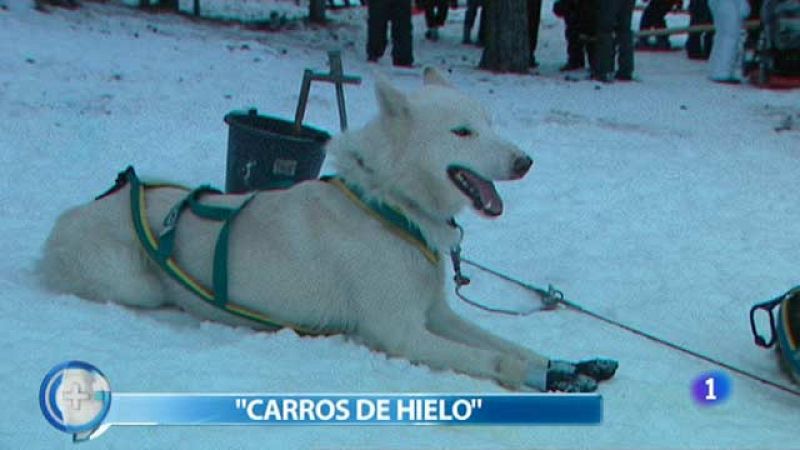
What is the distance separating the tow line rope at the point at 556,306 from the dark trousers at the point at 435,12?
12168 millimetres

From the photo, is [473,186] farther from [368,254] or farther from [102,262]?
[102,262]

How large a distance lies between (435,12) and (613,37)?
580cm

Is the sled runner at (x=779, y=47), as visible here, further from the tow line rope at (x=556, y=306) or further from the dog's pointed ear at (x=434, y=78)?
the dog's pointed ear at (x=434, y=78)

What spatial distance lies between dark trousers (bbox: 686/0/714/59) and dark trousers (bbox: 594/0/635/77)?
2958mm

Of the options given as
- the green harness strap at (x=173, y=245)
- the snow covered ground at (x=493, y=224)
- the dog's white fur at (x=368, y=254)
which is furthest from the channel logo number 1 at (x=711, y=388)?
the green harness strap at (x=173, y=245)

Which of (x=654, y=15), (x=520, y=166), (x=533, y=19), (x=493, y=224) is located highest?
(x=654, y=15)

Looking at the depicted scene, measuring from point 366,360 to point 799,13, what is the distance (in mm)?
8971

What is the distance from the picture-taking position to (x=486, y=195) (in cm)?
339

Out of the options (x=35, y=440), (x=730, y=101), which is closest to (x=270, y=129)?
(x=35, y=440)

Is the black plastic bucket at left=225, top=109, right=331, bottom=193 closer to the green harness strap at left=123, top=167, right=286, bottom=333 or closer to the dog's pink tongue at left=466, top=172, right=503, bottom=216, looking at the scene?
the green harness strap at left=123, top=167, right=286, bottom=333

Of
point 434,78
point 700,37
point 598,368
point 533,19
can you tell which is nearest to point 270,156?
point 434,78

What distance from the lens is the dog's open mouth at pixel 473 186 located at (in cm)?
338

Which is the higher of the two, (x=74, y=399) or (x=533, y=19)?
(x=533, y=19)

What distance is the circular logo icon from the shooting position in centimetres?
252
